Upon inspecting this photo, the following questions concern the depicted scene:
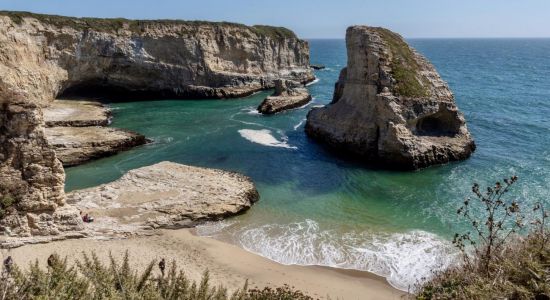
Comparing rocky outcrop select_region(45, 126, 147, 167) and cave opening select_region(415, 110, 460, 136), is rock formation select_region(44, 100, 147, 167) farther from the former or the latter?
cave opening select_region(415, 110, 460, 136)

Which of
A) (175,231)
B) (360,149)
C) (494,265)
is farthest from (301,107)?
(494,265)

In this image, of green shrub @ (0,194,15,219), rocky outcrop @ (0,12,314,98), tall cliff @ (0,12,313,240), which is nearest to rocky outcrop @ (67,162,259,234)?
green shrub @ (0,194,15,219)

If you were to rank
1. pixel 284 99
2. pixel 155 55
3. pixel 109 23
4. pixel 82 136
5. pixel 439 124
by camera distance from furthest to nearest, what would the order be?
pixel 155 55
pixel 109 23
pixel 284 99
pixel 82 136
pixel 439 124

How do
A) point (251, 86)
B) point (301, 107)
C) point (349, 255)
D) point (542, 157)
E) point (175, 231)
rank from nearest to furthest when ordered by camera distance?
point (349, 255) < point (175, 231) < point (542, 157) < point (301, 107) < point (251, 86)

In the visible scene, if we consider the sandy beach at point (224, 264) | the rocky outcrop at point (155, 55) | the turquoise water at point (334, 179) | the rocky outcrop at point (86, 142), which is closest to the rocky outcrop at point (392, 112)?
the turquoise water at point (334, 179)

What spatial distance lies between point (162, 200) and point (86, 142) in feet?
46.4

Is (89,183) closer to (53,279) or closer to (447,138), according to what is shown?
(53,279)

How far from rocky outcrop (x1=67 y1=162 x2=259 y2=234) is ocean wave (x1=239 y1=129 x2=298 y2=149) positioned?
10774mm

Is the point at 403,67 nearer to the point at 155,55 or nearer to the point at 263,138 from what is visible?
the point at 263,138

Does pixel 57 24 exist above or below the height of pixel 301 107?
above

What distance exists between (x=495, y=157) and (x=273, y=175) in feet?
58.6

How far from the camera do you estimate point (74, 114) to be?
45.3m

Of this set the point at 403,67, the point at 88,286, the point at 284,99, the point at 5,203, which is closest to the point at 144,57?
the point at 284,99

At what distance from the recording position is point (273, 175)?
30.2 m
